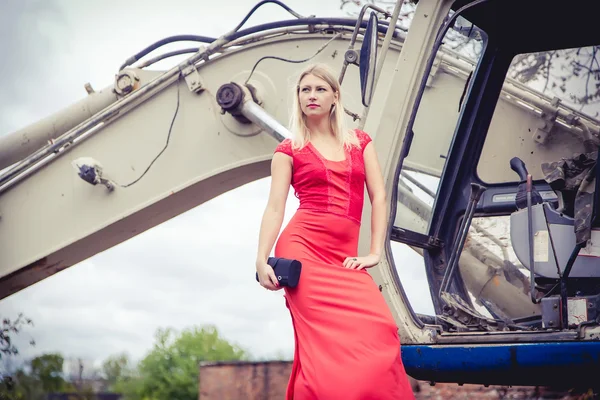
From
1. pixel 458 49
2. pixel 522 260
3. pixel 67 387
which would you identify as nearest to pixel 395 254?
pixel 522 260

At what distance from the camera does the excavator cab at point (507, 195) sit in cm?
301

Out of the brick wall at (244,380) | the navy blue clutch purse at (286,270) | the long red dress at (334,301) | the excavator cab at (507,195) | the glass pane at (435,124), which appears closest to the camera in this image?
the long red dress at (334,301)

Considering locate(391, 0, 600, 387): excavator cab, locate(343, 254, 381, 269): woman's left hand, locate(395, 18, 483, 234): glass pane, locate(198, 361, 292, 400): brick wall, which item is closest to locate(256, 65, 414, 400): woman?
locate(343, 254, 381, 269): woman's left hand

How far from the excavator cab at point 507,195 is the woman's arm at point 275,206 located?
2.78ft

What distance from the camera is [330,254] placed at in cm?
262

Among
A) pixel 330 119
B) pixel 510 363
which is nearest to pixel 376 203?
pixel 330 119

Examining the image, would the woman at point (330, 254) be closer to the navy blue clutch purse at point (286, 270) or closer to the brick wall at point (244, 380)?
the navy blue clutch purse at point (286, 270)

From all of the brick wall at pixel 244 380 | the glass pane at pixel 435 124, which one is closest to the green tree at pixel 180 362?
the brick wall at pixel 244 380

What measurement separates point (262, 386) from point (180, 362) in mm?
4240

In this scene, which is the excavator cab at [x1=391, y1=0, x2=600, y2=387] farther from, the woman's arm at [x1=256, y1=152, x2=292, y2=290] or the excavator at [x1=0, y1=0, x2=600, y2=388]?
the woman's arm at [x1=256, y1=152, x2=292, y2=290]

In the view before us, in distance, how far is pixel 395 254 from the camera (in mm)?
3535

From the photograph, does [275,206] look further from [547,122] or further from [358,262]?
[547,122]

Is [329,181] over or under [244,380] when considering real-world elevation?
over

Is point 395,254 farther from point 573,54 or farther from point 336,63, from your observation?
point 336,63
